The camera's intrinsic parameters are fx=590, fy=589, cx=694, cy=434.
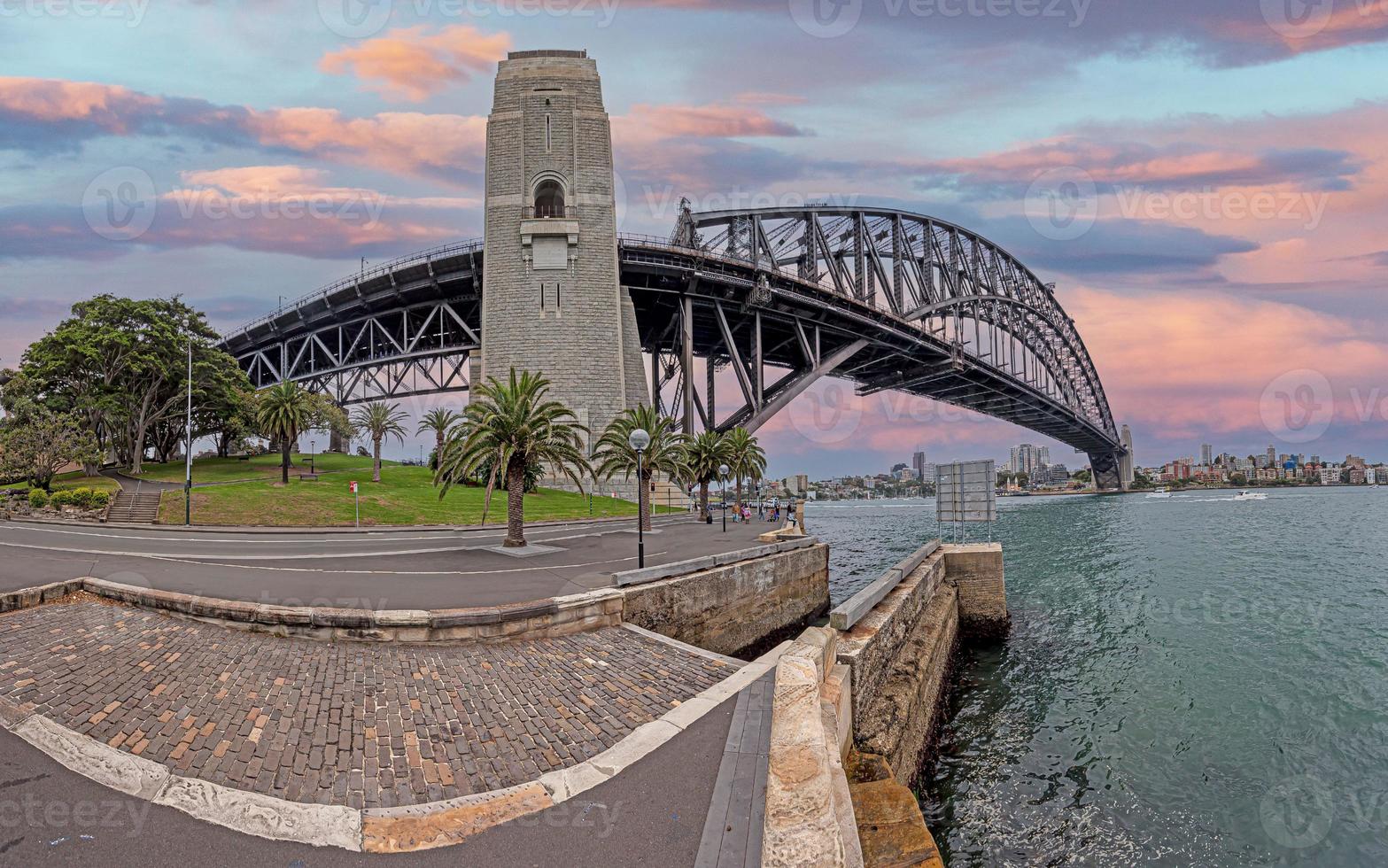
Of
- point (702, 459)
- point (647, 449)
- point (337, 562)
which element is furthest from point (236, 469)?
point (337, 562)

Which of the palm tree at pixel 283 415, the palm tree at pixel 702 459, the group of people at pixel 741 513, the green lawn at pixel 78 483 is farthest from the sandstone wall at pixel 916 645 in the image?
the green lawn at pixel 78 483

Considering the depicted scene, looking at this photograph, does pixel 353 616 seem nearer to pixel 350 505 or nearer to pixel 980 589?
pixel 980 589

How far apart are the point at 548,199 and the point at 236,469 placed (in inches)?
1492

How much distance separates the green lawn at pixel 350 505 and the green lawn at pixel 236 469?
9.01ft

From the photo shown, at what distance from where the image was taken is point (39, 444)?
36125 mm

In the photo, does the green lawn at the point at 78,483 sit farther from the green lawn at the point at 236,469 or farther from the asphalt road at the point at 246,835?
the asphalt road at the point at 246,835

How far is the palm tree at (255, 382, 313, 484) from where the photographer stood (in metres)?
41.3

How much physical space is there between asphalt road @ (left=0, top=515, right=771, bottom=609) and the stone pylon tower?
2067 centimetres

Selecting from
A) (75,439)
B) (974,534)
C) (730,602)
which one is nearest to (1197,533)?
(974,534)

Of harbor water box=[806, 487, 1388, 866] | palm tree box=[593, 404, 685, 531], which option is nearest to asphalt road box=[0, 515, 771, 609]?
palm tree box=[593, 404, 685, 531]

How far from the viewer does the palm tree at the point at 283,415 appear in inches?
1626

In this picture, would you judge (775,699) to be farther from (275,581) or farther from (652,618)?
(275,581)

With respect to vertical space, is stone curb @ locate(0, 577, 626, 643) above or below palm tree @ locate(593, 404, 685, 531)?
below

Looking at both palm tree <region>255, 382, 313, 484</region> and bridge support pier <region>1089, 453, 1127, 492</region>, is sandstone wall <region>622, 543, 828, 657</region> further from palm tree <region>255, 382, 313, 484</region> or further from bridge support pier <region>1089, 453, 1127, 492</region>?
bridge support pier <region>1089, 453, 1127, 492</region>
